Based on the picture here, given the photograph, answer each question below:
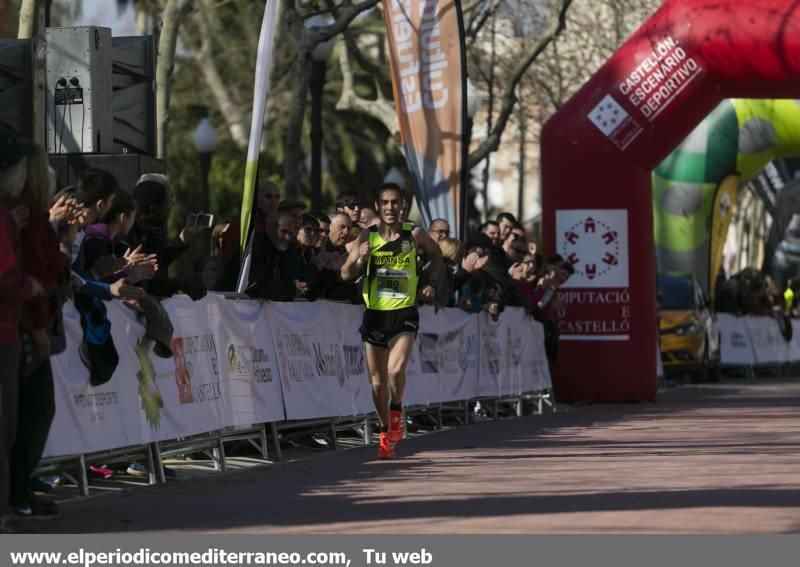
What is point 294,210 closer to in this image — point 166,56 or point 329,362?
point 329,362

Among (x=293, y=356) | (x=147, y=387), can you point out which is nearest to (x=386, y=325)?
(x=293, y=356)

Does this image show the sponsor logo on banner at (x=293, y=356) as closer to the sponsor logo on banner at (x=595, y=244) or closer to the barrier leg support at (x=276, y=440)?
the barrier leg support at (x=276, y=440)

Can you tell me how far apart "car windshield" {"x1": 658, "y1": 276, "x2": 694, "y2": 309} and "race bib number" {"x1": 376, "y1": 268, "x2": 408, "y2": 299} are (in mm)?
18404

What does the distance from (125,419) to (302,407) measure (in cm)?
337

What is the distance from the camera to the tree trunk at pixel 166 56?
23719mm

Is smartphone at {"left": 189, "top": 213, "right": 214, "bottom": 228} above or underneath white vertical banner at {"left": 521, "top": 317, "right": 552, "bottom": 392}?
above

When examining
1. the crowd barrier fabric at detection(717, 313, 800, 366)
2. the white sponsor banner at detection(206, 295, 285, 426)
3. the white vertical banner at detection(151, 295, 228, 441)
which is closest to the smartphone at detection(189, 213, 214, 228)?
the white vertical banner at detection(151, 295, 228, 441)

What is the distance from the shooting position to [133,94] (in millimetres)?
14680

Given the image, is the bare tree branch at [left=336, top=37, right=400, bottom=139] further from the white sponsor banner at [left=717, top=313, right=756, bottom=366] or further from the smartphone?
the smartphone

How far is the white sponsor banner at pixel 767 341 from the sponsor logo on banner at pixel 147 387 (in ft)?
87.4

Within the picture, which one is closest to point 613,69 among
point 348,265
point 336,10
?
point 336,10

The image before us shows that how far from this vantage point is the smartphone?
13.1 meters
